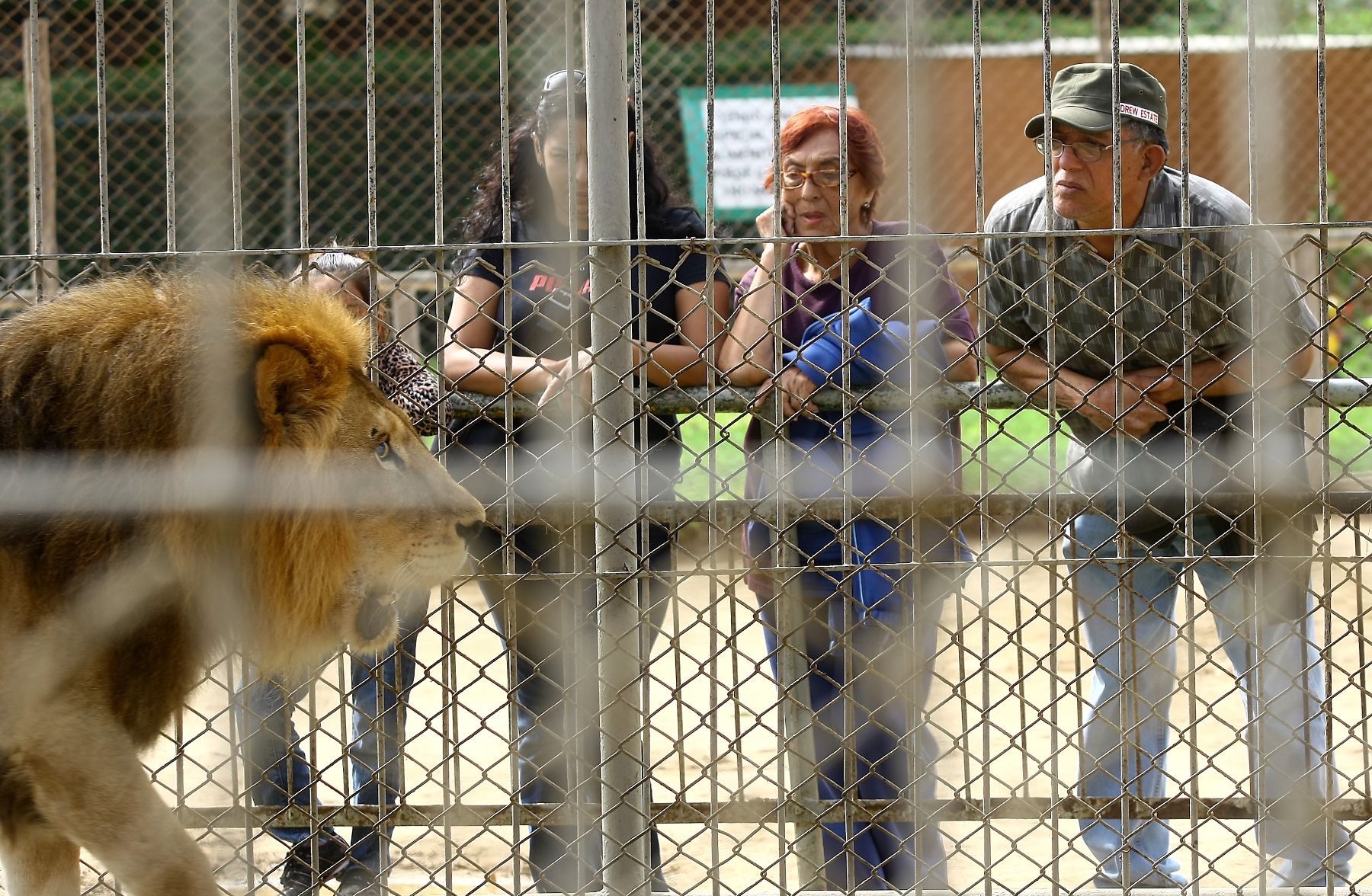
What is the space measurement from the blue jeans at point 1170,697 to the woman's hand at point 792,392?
615mm

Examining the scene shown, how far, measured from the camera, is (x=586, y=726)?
9.68 feet

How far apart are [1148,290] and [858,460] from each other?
103cm

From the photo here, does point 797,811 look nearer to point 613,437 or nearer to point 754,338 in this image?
point 613,437

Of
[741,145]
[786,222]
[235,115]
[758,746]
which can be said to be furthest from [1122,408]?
[741,145]

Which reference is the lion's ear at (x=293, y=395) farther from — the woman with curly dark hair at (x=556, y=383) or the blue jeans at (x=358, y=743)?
the blue jeans at (x=358, y=743)

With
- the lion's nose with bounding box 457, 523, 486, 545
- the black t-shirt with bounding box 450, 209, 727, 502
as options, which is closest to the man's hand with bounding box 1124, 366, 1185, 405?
the black t-shirt with bounding box 450, 209, 727, 502

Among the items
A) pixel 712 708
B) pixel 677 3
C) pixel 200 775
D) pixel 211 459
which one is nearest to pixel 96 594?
pixel 211 459

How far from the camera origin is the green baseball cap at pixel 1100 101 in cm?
367

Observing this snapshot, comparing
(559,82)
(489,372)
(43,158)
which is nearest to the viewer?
(489,372)

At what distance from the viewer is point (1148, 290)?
139 inches

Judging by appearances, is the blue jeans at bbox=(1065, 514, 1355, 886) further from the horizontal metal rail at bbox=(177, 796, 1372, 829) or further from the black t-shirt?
the black t-shirt

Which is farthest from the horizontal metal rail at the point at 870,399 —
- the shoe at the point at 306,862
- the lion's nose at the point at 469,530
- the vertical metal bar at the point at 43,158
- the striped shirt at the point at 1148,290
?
the shoe at the point at 306,862

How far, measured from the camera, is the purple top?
294 centimetres

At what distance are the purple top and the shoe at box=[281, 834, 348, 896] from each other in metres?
1.69
